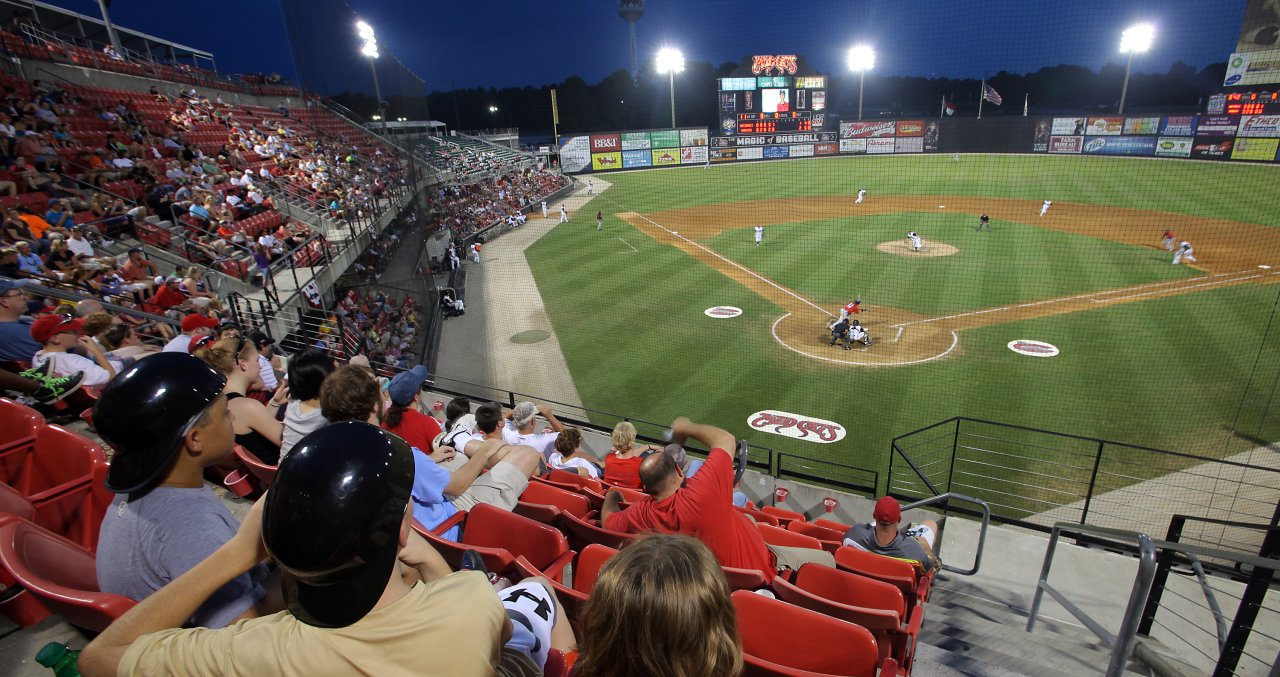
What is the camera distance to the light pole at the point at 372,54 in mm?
12016

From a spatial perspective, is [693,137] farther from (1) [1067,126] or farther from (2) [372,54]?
(2) [372,54]

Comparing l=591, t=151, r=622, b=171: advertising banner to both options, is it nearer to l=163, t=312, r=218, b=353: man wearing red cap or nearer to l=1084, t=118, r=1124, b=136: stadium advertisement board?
l=1084, t=118, r=1124, b=136: stadium advertisement board

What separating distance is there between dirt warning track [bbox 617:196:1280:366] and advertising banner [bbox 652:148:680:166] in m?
19.0

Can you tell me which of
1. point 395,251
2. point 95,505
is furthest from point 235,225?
point 95,505

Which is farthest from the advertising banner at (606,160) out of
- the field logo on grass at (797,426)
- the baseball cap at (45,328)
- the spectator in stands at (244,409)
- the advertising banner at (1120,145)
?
the spectator in stands at (244,409)

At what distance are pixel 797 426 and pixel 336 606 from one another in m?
9.75

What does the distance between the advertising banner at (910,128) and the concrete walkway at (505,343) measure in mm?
40692

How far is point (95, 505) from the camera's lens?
10.7 feet

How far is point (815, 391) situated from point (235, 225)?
12.9 metres

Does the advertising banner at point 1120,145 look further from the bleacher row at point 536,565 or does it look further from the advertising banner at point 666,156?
the bleacher row at point 536,565

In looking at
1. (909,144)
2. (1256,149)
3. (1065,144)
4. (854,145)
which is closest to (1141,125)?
(1065,144)

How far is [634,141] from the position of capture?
52062 mm

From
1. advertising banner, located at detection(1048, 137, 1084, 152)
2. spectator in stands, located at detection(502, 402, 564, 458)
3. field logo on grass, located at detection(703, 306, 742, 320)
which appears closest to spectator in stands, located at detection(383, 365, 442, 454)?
spectator in stands, located at detection(502, 402, 564, 458)

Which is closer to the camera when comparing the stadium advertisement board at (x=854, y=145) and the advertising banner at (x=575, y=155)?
the advertising banner at (x=575, y=155)
